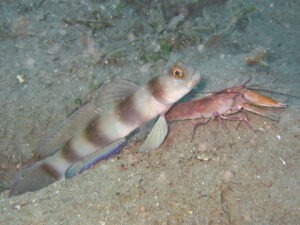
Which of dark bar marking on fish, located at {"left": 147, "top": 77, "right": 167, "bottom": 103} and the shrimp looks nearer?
the shrimp

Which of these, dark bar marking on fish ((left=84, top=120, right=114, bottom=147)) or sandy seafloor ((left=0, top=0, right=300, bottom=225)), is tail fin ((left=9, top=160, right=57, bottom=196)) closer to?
sandy seafloor ((left=0, top=0, right=300, bottom=225))

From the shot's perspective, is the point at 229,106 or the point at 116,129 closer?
the point at 229,106

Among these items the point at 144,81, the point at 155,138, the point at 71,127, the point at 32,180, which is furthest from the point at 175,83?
the point at 32,180

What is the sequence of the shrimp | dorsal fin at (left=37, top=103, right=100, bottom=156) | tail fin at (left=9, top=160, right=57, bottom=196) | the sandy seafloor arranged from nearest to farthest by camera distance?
1. the sandy seafloor
2. the shrimp
3. tail fin at (left=9, top=160, right=57, bottom=196)
4. dorsal fin at (left=37, top=103, right=100, bottom=156)

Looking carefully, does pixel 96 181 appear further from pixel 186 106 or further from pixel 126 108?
pixel 186 106

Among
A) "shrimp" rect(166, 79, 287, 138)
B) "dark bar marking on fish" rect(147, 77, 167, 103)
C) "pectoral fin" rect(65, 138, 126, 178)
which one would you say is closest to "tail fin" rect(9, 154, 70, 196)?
"pectoral fin" rect(65, 138, 126, 178)

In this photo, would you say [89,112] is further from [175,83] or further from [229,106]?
[229,106]

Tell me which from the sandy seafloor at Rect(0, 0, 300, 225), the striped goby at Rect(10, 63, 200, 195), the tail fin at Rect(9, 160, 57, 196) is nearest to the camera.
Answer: the sandy seafloor at Rect(0, 0, 300, 225)

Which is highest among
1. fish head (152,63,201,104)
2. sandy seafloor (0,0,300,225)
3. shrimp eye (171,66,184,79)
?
shrimp eye (171,66,184,79)
